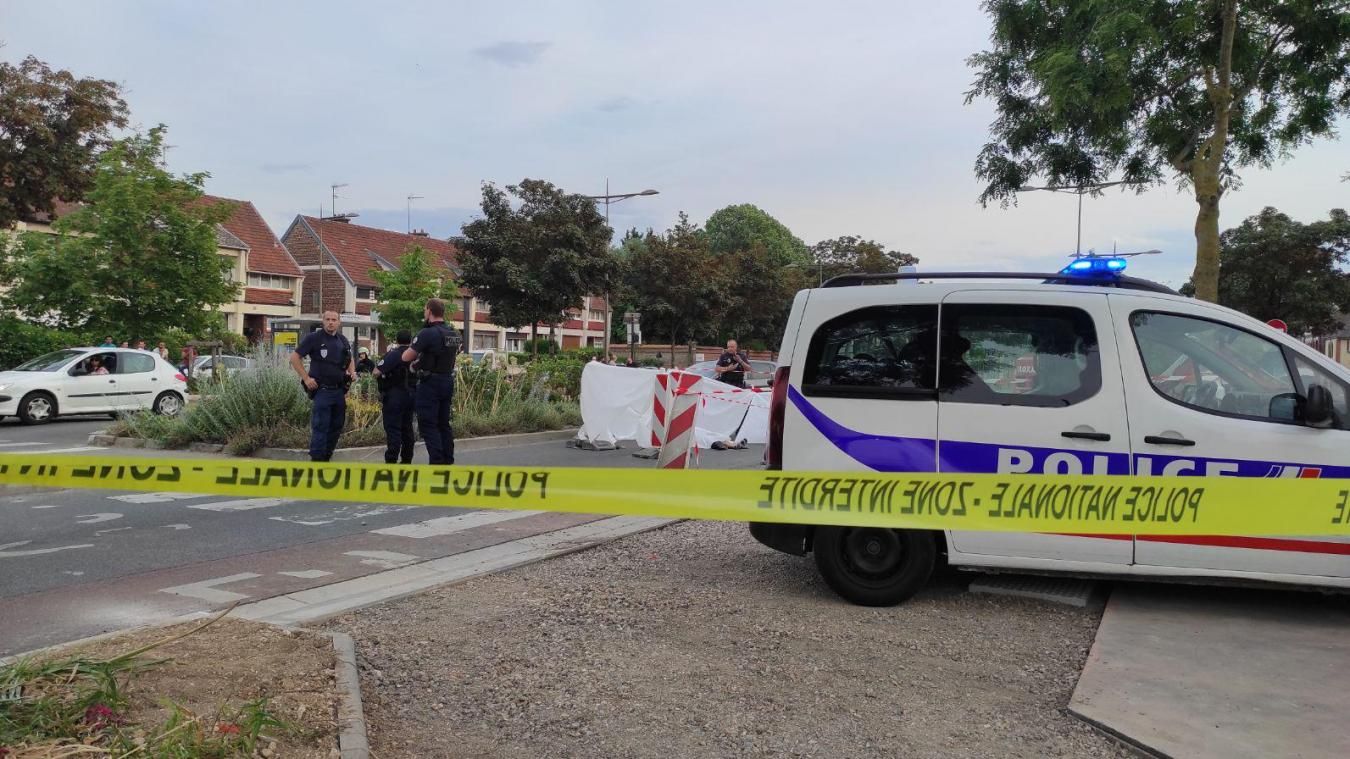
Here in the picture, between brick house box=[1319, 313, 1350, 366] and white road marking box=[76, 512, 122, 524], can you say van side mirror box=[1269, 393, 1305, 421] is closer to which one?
white road marking box=[76, 512, 122, 524]

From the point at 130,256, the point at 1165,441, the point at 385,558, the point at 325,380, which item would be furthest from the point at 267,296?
the point at 1165,441

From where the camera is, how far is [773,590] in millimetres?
5762

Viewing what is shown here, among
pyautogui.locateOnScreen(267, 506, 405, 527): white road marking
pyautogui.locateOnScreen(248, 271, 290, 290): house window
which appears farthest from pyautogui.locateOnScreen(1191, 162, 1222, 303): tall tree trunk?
pyautogui.locateOnScreen(248, 271, 290, 290): house window

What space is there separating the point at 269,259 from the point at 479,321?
62.3 feet

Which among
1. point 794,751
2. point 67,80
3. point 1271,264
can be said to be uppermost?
point 67,80

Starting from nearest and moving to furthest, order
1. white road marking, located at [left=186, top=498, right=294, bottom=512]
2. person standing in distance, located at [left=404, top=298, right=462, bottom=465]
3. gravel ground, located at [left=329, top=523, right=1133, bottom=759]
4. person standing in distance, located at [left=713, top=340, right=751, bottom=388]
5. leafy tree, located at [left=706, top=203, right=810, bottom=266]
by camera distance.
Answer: gravel ground, located at [left=329, top=523, right=1133, bottom=759] < white road marking, located at [left=186, top=498, right=294, bottom=512] < person standing in distance, located at [left=404, top=298, right=462, bottom=465] < person standing in distance, located at [left=713, top=340, right=751, bottom=388] < leafy tree, located at [left=706, top=203, right=810, bottom=266]

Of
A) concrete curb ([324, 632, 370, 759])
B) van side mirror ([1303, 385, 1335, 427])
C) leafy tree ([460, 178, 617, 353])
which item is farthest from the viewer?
leafy tree ([460, 178, 617, 353])

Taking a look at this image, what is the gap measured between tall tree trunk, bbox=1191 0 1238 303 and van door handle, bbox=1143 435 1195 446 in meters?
9.82

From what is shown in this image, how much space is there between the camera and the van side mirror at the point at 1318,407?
4.75m

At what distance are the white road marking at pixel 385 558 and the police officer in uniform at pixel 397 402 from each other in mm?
2812

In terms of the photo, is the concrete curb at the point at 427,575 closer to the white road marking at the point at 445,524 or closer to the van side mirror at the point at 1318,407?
the white road marking at the point at 445,524

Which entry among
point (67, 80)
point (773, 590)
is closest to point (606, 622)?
point (773, 590)

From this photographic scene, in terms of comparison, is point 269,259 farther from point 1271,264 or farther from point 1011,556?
point 1011,556

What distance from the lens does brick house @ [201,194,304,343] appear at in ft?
163
